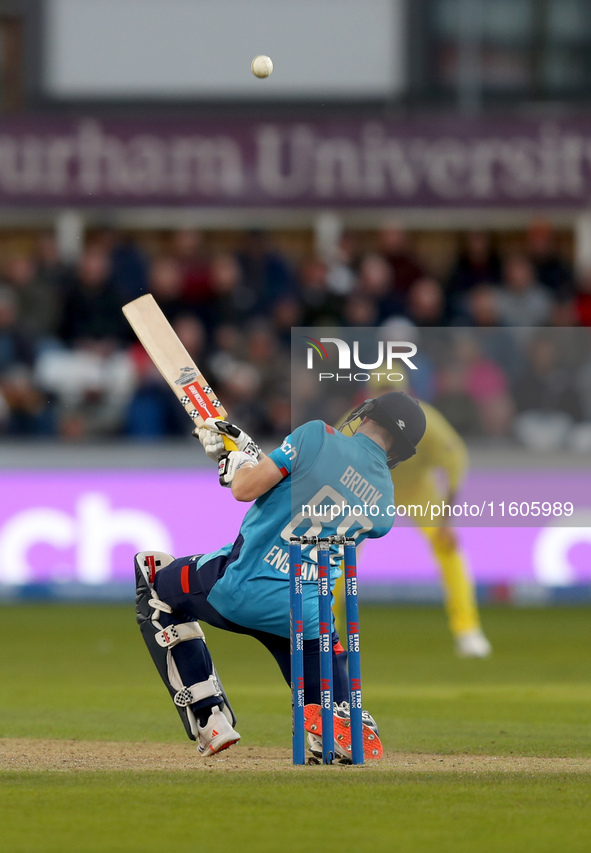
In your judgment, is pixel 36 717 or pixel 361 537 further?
pixel 36 717

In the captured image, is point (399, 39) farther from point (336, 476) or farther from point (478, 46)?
point (336, 476)

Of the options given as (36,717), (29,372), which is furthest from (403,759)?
(29,372)

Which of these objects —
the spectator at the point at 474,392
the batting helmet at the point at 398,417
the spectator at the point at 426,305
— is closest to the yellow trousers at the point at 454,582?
the spectator at the point at 474,392

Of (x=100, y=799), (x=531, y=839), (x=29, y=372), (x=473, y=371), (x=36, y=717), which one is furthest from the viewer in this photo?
(x=29, y=372)

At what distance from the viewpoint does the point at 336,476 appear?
6.55 metres

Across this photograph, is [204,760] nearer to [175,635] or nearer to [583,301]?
[175,635]

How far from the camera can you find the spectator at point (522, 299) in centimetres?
1634

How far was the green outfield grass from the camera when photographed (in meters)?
5.21

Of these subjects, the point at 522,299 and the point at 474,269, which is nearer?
the point at 522,299

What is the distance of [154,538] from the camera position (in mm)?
14836

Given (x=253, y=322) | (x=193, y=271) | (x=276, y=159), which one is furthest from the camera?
(x=276, y=159)

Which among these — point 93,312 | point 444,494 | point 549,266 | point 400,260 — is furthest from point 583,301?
point 444,494

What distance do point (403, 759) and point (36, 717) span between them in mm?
2543

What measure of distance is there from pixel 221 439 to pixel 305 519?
71cm
